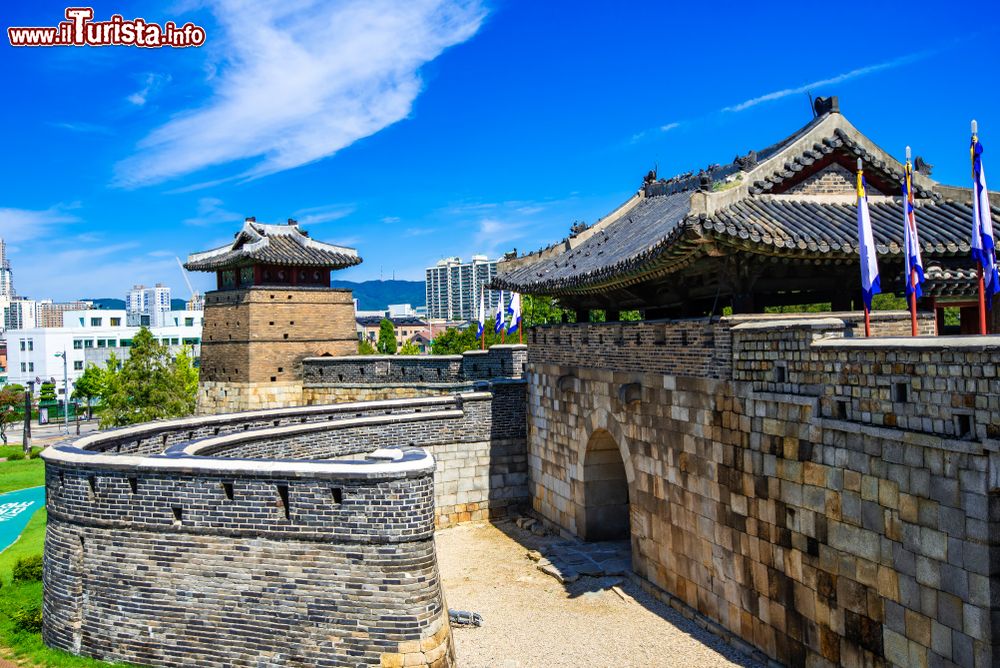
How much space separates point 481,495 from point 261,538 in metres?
9.86

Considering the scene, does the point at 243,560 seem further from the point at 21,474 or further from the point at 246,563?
the point at 21,474

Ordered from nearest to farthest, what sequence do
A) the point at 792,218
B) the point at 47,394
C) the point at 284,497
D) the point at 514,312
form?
the point at 284,497 < the point at 792,218 < the point at 514,312 < the point at 47,394

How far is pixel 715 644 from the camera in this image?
11.4 m

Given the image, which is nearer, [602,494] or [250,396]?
[602,494]

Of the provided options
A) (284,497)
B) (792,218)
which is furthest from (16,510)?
(792,218)

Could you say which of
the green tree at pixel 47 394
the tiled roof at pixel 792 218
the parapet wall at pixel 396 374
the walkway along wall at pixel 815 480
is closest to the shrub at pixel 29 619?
the walkway along wall at pixel 815 480

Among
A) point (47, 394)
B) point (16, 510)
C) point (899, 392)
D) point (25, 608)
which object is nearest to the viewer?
point (899, 392)

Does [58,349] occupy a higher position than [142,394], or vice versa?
[58,349]

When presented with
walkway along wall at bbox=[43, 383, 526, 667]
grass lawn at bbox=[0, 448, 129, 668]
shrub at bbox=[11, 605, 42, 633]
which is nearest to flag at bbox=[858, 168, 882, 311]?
walkway along wall at bbox=[43, 383, 526, 667]

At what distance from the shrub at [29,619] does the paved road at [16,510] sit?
731cm

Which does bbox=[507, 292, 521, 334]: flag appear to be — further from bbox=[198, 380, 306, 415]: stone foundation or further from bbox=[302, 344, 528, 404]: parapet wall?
bbox=[198, 380, 306, 415]: stone foundation

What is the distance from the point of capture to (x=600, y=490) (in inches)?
662

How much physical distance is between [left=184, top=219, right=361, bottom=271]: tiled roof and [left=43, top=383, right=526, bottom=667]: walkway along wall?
17.4 m

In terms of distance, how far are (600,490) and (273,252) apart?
56.3ft
